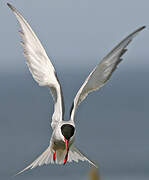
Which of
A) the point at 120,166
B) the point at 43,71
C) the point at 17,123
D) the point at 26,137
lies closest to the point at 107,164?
the point at 120,166

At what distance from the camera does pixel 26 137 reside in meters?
38.2

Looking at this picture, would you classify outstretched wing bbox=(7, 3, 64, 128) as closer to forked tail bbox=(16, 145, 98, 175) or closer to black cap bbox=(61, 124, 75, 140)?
forked tail bbox=(16, 145, 98, 175)

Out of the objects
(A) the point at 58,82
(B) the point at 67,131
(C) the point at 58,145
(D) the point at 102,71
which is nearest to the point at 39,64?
(A) the point at 58,82

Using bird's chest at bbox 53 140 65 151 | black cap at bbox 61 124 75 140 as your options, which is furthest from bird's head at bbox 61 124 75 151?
bird's chest at bbox 53 140 65 151

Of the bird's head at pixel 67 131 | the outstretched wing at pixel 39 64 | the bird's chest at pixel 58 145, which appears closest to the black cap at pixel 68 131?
the bird's head at pixel 67 131

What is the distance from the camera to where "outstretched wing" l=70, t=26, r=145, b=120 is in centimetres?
978

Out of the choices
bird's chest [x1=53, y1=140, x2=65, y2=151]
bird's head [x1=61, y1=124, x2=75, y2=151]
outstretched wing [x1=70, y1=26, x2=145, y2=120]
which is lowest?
bird's chest [x1=53, y1=140, x2=65, y2=151]

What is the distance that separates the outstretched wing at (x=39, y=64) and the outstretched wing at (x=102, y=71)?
0.19m

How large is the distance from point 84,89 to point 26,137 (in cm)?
2837

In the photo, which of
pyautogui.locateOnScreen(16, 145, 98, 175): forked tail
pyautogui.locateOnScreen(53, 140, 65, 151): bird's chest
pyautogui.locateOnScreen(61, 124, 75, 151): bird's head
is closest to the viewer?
pyautogui.locateOnScreen(61, 124, 75, 151): bird's head

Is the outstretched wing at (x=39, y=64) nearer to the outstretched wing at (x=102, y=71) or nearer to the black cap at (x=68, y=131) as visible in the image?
the outstretched wing at (x=102, y=71)

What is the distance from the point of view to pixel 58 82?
1009 cm

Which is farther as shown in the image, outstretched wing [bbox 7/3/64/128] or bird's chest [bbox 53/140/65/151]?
outstretched wing [bbox 7/3/64/128]

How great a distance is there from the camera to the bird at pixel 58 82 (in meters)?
9.74
